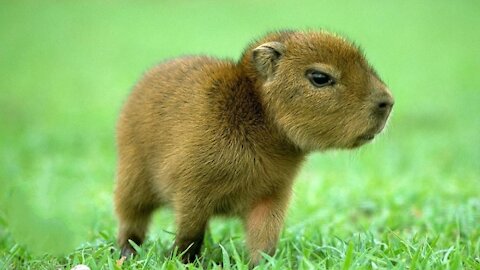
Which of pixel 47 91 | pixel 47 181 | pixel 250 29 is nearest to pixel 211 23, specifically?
pixel 250 29

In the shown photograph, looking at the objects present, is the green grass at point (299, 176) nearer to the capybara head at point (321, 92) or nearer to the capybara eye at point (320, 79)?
the capybara head at point (321, 92)

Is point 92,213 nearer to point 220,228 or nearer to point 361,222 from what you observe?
point 220,228

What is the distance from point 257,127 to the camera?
482cm

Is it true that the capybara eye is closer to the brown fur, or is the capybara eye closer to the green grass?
the brown fur

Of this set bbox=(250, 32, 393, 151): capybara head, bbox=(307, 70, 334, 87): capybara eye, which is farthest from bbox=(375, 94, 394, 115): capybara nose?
bbox=(307, 70, 334, 87): capybara eye

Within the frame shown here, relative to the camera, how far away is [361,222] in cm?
651

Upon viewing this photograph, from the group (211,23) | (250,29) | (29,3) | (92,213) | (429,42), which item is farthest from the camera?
(29,3)

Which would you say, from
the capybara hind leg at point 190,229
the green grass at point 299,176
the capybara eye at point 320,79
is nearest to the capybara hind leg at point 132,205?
the green grass at point 299,176

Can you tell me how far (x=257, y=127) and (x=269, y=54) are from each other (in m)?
0.48

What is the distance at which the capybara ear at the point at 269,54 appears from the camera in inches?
190

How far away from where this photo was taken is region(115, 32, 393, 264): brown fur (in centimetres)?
468

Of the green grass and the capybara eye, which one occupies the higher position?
the capybara eye

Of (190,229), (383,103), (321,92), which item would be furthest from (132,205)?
(383,103)

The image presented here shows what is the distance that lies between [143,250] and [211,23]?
64.8ft
